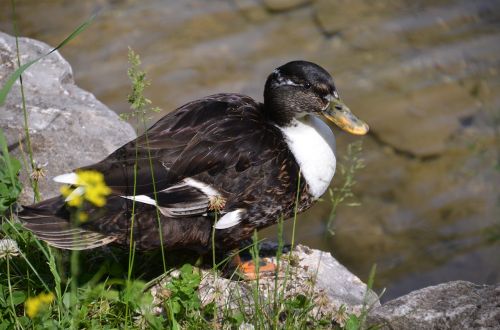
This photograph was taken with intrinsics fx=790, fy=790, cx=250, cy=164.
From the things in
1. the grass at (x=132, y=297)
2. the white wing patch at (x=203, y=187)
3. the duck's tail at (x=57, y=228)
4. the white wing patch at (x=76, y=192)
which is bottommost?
the grass at (x=132, y=297)

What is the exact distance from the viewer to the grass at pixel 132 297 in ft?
9.91

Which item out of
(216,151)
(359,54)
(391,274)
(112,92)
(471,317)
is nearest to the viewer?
(471,317)

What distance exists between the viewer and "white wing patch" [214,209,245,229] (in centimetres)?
359

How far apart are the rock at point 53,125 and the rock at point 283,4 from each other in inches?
157

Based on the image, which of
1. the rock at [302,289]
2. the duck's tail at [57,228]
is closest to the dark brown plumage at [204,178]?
the duck's tail at [57,228]

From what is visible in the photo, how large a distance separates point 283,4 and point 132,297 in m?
5.83

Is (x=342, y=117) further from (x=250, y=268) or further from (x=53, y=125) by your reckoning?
Answer: (x=53, y=125)

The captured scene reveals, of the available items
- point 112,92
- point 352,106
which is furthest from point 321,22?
point 112,92

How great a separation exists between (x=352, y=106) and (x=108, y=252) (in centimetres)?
419

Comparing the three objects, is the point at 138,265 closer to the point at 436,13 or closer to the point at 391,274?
the point at 391,274

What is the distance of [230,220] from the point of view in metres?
3.60

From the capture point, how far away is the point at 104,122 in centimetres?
457

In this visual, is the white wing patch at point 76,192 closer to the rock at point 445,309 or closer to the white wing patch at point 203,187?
the white wing patch at point 203,187

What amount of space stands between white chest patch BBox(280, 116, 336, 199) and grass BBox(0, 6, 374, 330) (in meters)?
0.50
